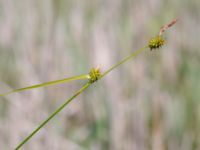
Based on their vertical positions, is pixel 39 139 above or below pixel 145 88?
below

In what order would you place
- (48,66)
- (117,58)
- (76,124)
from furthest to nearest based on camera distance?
(76,124)
(117,58)
(48,66)

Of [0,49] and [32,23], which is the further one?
[0,49]

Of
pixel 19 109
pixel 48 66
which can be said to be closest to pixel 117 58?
pixel 48 66

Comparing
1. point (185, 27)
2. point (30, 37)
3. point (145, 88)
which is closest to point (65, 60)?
point (30, 37)

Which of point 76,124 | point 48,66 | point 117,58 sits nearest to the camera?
point 48,66

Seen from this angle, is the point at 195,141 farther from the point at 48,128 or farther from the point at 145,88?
the point at 48,128

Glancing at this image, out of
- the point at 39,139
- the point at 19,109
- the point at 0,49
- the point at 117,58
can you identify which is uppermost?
the point at 0,49
